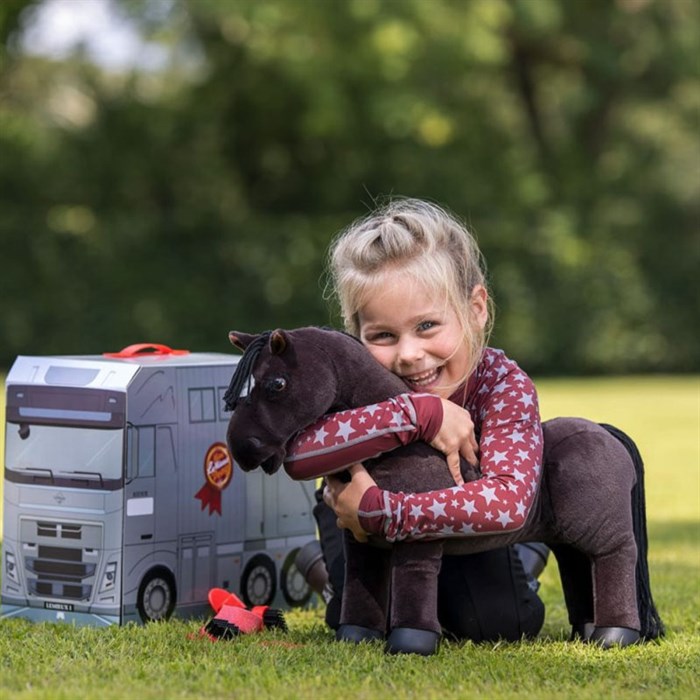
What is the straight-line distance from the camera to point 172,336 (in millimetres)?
21000

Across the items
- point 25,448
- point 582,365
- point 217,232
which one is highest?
point 217,232

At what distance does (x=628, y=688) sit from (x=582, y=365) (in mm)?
19356

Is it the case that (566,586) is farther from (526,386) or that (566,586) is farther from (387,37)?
(387,37)

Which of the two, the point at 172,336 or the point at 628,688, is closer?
the point at 628,688

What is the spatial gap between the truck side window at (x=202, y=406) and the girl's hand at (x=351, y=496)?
2.42ft

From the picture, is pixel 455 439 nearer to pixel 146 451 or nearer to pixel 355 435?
pixel 355 435

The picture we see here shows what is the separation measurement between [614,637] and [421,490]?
0.73 meters

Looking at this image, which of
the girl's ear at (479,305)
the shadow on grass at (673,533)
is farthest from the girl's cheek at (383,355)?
the shadow on grass at (673,533)

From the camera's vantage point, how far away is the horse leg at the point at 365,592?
3963mm

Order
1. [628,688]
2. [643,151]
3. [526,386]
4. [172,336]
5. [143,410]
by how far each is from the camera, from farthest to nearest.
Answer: [643,151], [172,336], [143,410], [526,386], [628,688]

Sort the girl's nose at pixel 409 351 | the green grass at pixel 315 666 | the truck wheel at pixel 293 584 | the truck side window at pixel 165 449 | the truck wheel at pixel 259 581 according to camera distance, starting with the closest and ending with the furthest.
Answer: the green grass at pixel 315 666
the girl's nose at pixel 409 351
the truck side window at pixel 165 449
the truck wheel at pixel 259 581
the truck wheel at pixel 293 584

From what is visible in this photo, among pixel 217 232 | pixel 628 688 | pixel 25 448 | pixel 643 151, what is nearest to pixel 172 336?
pixel 217 232

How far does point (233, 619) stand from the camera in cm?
414

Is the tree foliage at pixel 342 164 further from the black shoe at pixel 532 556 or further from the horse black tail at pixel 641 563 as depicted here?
the horse black tail at pixel 641 563
